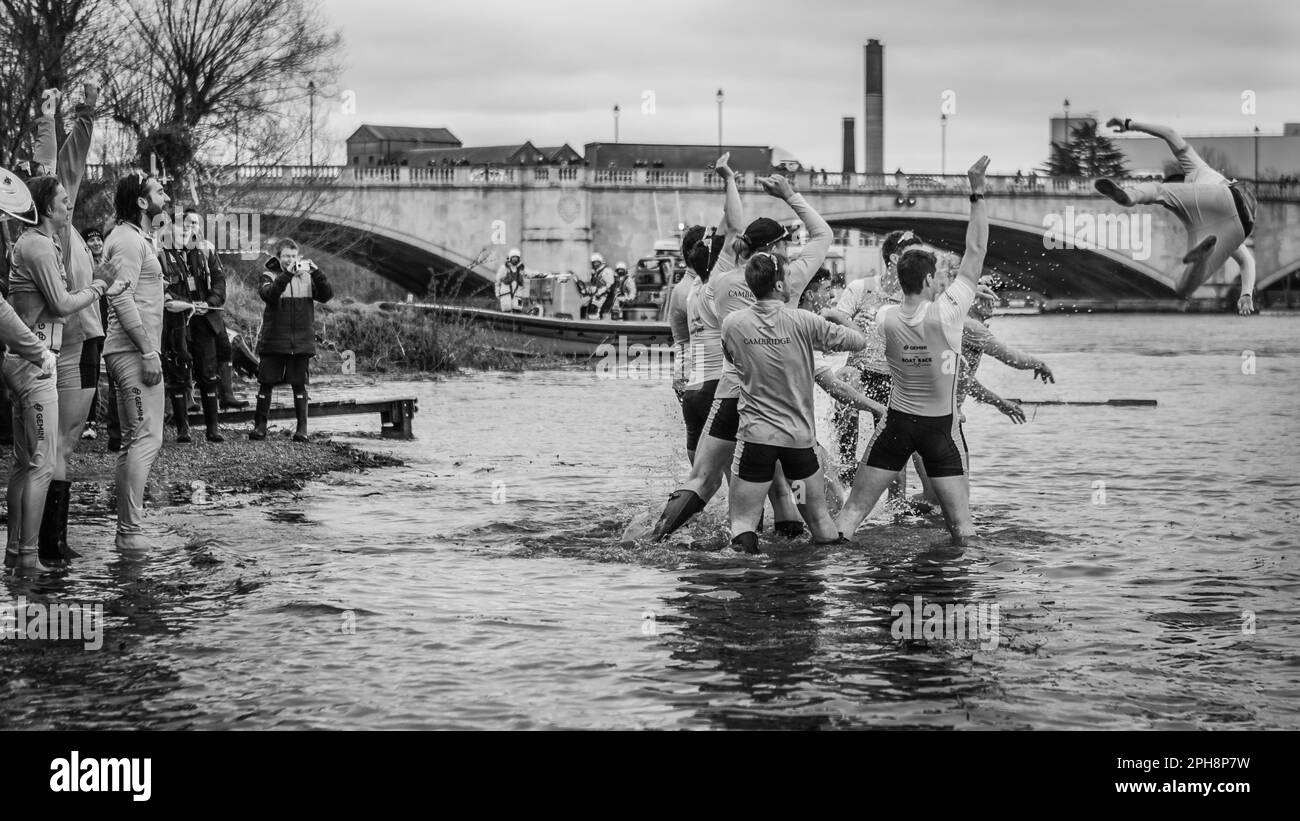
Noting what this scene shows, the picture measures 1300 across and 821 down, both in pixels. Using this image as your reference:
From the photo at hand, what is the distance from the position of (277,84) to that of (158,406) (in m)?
30.3

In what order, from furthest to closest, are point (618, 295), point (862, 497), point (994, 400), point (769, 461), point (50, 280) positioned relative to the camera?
point (618, 295), point (994, 400), point (862, 497), point (769, 461), point (50, 280)

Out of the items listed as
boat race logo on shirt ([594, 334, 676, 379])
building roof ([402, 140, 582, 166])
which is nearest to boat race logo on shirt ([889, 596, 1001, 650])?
boat race logo on shirt ([594, 334, 676, 379])

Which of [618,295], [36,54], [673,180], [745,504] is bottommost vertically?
[745,504]

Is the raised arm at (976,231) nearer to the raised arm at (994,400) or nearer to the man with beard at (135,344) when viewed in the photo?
the raised arm at (994,400)

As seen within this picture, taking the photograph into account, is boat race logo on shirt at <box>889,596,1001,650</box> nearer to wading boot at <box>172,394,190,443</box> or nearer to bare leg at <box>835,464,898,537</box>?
bare leg at <box>835,464,898,537</box>

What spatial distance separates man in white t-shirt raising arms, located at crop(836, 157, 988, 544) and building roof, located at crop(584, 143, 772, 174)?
86434 millimetres

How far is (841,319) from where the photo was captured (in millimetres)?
9703

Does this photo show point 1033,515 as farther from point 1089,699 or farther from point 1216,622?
point 1089,699

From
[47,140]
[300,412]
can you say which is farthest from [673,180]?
[47,140]

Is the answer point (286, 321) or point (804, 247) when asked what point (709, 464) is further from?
point (286, 321)

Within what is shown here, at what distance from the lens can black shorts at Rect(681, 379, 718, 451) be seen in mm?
9844

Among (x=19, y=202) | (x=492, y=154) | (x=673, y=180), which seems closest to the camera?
(x=19, y=202)

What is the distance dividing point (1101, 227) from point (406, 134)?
72.5 meters

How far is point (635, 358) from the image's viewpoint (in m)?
33.7
